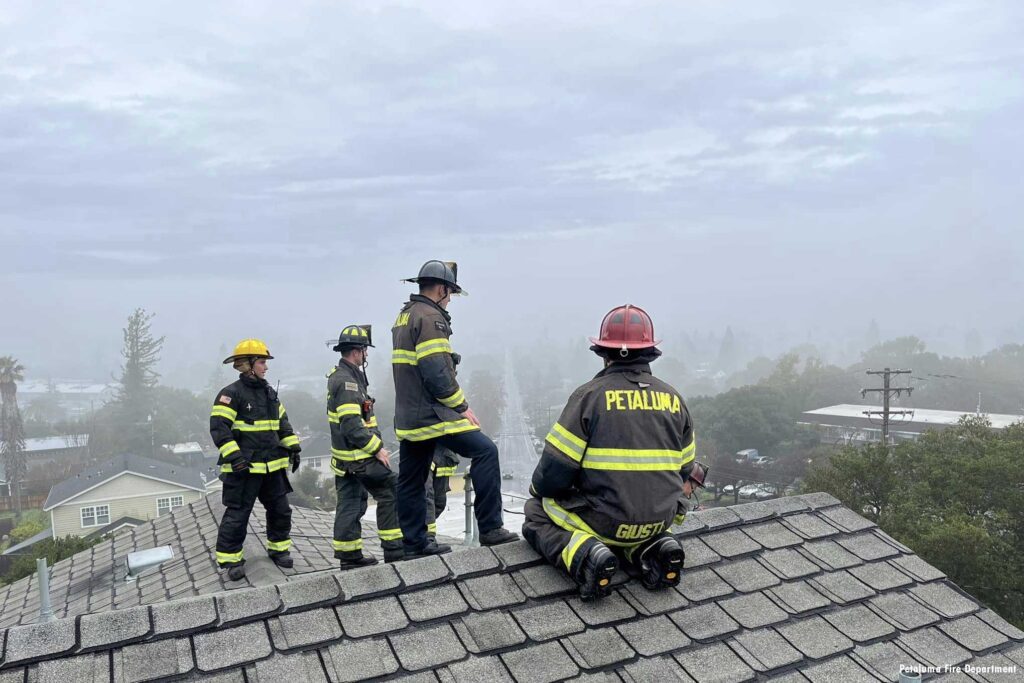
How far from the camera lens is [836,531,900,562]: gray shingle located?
4.24 metres

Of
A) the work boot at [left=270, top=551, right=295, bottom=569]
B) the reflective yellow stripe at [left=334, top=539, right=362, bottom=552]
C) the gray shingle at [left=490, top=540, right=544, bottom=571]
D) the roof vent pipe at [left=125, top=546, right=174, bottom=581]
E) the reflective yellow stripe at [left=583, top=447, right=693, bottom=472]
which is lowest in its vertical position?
the work boot at [left=270, top=551, right=295, bottom=569]

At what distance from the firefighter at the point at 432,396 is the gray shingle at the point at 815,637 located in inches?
86.7

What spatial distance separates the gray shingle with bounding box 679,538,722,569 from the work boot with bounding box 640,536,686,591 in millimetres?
205

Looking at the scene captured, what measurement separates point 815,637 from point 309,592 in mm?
2437

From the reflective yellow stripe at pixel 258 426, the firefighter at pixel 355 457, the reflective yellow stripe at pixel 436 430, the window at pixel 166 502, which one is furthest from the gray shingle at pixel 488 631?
the window at pixel 166 502

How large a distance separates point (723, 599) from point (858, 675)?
0.67 m

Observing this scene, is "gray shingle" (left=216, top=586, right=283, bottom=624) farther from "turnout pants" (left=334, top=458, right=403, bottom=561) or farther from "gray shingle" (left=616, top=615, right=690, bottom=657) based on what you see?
"turnout pants" (left=334, top=458, right=403, bottom=561)

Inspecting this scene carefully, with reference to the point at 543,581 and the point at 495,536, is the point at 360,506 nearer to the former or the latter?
the point at 495,536

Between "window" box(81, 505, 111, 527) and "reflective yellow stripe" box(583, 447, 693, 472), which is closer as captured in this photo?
"reflective yellow stripe" box(583, 447, 693, 472)

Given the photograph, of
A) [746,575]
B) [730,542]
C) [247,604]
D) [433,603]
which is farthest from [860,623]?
[247,604]

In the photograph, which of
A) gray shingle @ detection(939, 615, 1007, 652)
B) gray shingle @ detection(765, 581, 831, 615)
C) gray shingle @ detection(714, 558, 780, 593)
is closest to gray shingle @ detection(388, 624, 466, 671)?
gray shingle @ detection(714, 558, 780, 593)

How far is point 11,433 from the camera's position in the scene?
6456 cm

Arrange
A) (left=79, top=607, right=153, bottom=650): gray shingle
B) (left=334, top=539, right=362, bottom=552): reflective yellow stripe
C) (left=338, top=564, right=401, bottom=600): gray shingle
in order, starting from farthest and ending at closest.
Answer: (left=334, top=539, right=362, bottom=552): reflective yellow stripe
(left=338, top=564, right=401, bottom=600): gray shingle
(left=79, top=607, right=153, bottom=650): gray shingle

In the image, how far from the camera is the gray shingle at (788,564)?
395 centimetres
